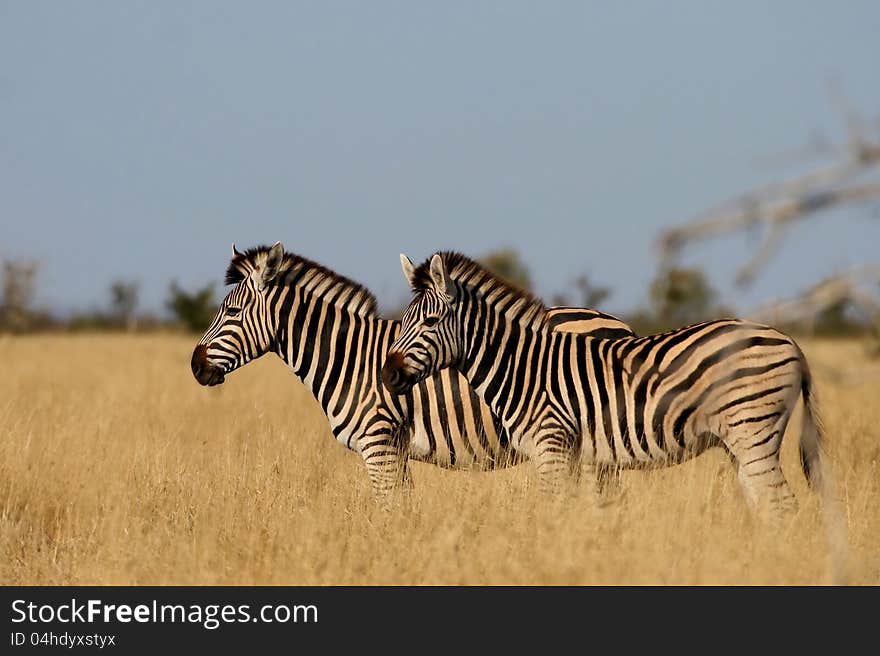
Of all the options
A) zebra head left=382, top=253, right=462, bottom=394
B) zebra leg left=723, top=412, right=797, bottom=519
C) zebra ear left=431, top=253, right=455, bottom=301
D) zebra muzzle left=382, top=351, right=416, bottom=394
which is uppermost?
zebra ear left=431, top=253, right=455, bottom=301

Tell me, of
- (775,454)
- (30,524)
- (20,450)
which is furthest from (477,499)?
(20,450)

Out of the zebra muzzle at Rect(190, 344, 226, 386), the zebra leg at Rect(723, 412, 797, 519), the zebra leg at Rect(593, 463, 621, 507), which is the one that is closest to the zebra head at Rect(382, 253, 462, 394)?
the zebra leg at Rect(593, 463, 621, 507)

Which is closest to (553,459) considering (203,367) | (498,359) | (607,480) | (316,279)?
(607,480)

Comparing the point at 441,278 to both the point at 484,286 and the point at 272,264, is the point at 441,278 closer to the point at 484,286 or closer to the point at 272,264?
the point at 484,286

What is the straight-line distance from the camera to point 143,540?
6.97 meters

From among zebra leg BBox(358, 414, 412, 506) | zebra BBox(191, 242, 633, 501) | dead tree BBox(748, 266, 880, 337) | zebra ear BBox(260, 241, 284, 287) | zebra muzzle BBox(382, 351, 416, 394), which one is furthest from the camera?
zebra ear BBox(260, 241, 284, 287)

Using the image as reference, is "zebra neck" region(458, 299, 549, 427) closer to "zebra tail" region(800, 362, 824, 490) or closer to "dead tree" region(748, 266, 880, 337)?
"zebra tail" region(800, 362, 824, 490)

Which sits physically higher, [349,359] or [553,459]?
[349,359]

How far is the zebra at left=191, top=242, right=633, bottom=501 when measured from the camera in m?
8.08

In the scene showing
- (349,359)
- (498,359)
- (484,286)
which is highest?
(484,286)

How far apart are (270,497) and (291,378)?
575 inches

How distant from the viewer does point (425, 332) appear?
24.6 ft

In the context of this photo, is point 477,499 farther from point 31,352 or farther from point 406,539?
point 31,352

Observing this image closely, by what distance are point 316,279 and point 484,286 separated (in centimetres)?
150
